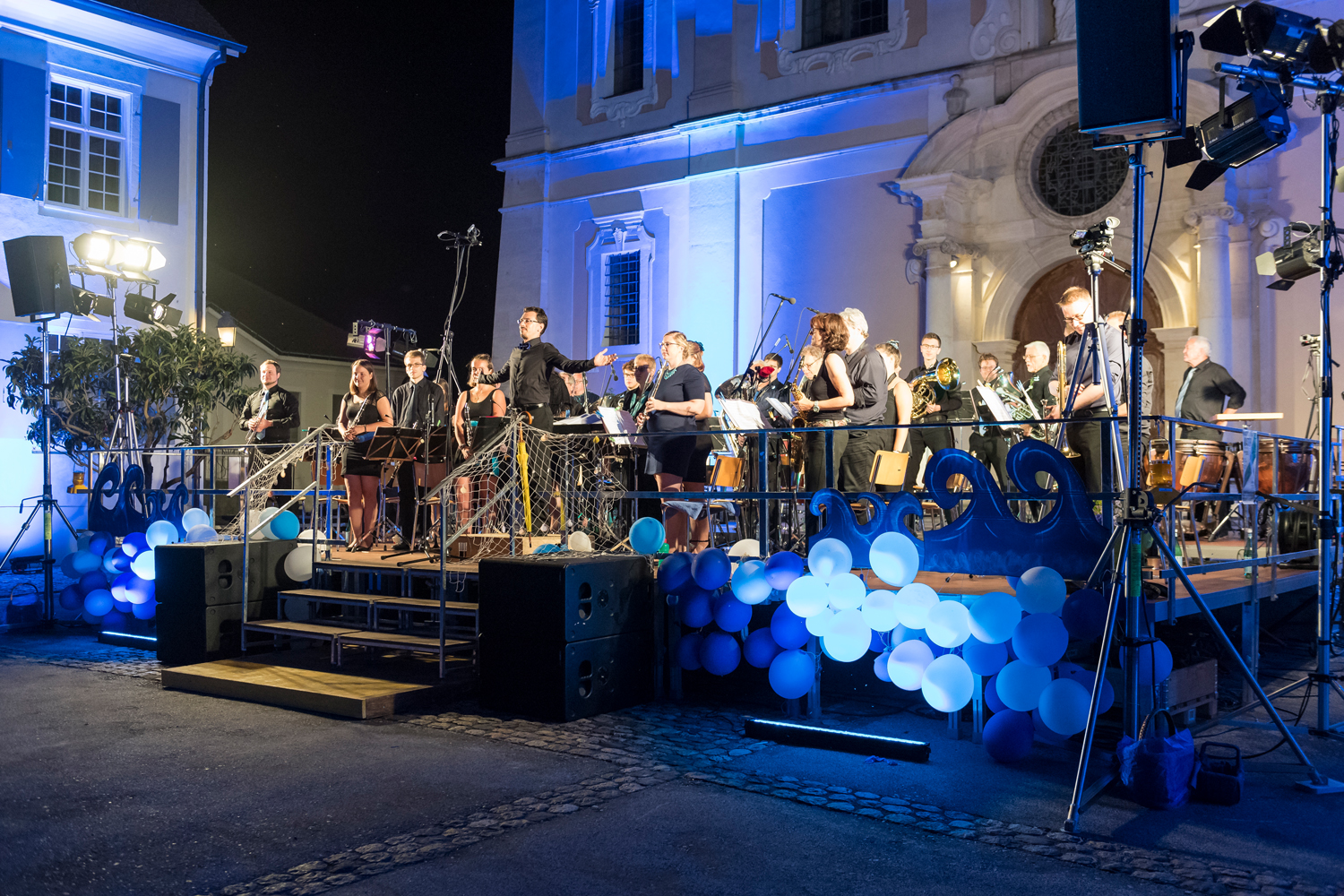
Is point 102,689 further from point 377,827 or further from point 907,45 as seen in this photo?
point 907,45

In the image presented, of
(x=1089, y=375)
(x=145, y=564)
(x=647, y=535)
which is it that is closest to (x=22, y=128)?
(x=145, y=564)

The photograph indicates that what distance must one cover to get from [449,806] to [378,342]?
5.70 metres

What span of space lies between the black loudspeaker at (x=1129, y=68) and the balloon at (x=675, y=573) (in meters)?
3.18

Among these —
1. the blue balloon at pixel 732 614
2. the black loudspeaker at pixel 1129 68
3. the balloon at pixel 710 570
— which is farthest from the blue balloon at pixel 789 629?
the black loudspeaker at pixel 1129 68

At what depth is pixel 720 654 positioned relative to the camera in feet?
20.3

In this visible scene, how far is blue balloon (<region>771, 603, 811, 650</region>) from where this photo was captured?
5.92 metres

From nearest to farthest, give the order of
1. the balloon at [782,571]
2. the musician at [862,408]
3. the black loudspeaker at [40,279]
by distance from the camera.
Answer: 1. the balloon at [782,571]
2. the musician at [862,408]
3. the black loudspeaker at [40,279]

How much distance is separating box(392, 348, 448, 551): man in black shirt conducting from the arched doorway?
8311 mm

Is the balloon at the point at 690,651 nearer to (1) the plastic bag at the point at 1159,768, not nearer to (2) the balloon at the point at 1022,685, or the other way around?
(2) the balloon at the point at 1022,685

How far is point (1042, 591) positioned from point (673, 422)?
340 centimetres

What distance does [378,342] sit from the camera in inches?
365

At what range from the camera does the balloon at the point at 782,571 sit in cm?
604

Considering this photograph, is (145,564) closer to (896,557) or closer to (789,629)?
(789,629)

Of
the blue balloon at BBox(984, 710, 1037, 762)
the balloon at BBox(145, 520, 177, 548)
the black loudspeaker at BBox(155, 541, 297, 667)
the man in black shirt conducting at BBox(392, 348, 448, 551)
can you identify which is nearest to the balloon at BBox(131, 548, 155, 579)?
the balloon at BBox(145, 520, 177, 548)
